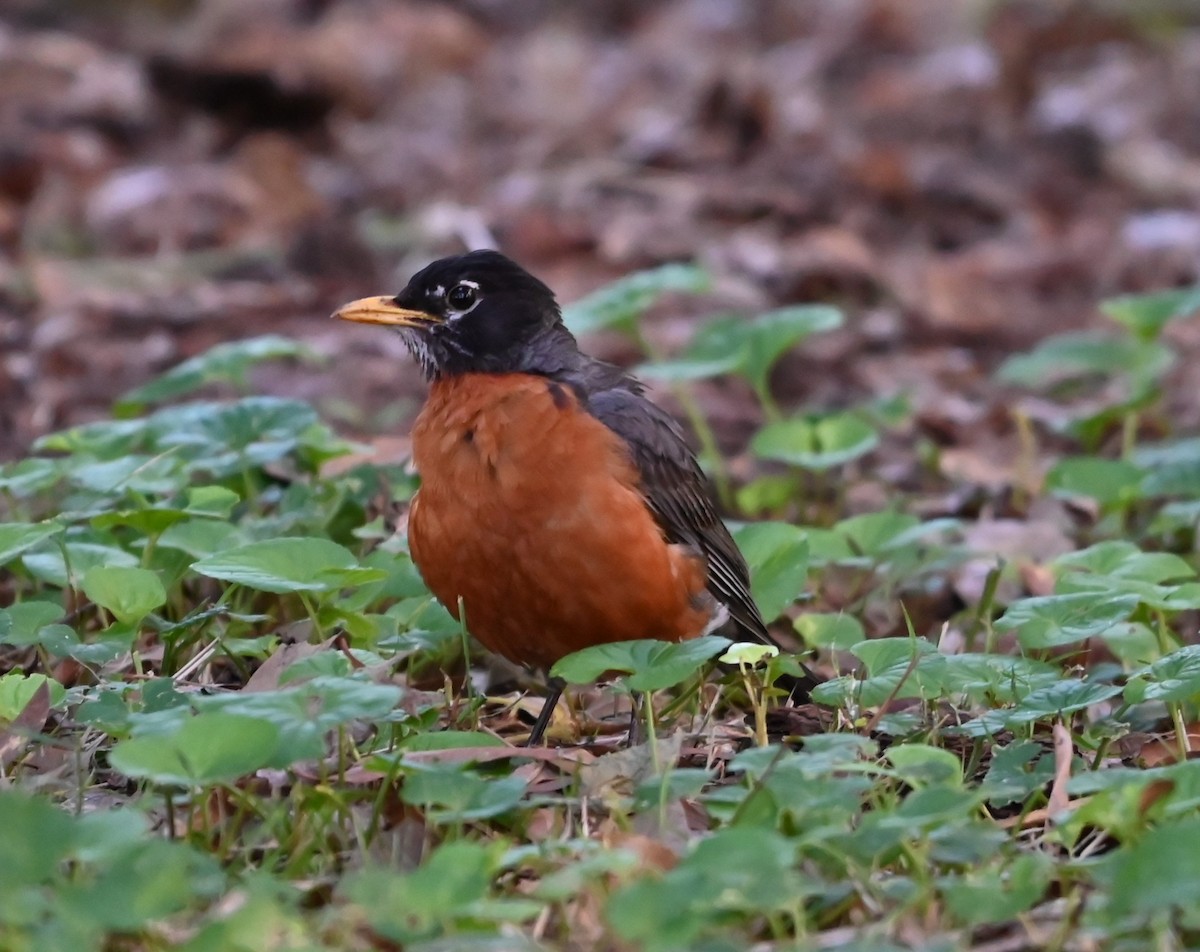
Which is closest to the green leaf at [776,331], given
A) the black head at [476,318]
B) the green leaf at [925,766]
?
the black head at [476,318]

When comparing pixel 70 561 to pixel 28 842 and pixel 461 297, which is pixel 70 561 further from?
pixel 28 842

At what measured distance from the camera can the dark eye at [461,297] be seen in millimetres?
5328

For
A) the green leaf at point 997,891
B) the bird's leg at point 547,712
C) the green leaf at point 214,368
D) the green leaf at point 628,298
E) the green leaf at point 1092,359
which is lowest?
the green leaf at point 997,891

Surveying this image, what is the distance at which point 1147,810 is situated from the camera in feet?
10.9

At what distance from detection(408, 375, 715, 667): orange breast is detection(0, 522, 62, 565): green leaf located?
916 mm

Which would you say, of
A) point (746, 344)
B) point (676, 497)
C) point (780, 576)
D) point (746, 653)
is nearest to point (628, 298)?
point (746, 344)

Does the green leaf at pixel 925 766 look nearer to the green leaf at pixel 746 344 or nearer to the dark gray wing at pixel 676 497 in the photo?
the dark gray wing at pixel 676 497

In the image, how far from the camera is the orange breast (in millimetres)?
4473

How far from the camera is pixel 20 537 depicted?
432cm

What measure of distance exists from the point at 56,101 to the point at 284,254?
2.35 meters

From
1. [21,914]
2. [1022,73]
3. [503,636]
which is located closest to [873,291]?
[1022,73]

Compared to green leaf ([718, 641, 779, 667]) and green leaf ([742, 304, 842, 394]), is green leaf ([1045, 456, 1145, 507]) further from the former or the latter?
green leaf ([718, 641, 779, 667])

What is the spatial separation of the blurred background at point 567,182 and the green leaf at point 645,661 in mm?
3584

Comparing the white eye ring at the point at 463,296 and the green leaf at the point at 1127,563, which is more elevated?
the white eye ring at the point at 463,296
